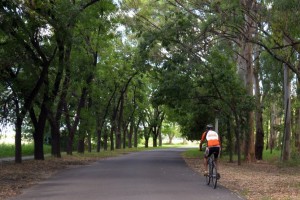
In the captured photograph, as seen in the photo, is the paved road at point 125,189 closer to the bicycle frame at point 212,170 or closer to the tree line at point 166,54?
the bicycle frame at point 212,170

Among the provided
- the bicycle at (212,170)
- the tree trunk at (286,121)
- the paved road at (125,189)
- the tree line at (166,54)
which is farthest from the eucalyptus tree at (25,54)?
the tree trunk at (286,121)

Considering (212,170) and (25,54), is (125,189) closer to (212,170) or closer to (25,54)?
(212,170)

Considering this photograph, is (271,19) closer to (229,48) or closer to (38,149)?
(229,48)

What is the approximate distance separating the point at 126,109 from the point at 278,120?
70.9ft

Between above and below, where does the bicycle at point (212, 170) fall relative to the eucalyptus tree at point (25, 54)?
below

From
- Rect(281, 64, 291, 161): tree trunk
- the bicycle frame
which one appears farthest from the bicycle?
Rect(281, 64, 291, 161): tree trunk

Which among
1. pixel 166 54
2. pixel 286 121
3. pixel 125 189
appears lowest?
pixel 125 189

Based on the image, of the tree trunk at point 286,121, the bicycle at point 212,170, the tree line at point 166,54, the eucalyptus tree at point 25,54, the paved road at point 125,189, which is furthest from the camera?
the tree trunk at point 286,121

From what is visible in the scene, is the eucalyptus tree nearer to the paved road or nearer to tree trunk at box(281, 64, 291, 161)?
the paved road

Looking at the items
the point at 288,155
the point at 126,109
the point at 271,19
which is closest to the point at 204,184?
the point at 271,19

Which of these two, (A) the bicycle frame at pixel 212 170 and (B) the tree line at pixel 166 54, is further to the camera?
(B) the tree line at pixel 166 54

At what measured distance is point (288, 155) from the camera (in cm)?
2641

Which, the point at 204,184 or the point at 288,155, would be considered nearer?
the point at 204,184

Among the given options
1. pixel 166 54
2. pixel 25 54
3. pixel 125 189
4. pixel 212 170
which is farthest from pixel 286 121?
pixel 125 189
